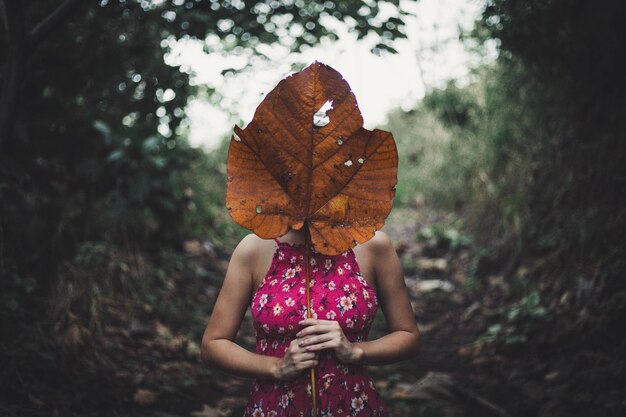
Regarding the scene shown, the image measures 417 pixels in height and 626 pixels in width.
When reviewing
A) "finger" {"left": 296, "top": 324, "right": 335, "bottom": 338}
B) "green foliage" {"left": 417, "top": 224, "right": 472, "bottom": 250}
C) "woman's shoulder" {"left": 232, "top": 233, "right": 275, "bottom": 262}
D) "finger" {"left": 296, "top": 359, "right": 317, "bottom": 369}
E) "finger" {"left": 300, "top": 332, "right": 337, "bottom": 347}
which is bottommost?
"finger" {"left": 296, "top": 359, "right": 317, "bottom": 369}

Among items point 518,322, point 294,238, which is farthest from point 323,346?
point 518,322

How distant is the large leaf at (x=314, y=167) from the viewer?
1164mm

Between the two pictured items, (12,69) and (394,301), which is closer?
(394,301)

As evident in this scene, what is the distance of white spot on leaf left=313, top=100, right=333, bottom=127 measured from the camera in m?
1.17

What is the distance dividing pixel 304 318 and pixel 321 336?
0.14 m

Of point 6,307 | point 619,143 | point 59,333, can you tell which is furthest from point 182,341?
point 619,143

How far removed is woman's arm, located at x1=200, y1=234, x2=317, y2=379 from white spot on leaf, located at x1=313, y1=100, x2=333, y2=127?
0.45 metres

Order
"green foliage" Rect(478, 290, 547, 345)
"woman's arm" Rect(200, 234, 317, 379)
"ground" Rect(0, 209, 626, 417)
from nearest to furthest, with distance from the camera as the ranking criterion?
"woman's arm" Rect(200, 234, 317, 379), "ground" Rect(0, 209, 626, 417), "green foliage" Rect(478, 290, 547, 345)

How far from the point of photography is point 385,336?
140 centimetres

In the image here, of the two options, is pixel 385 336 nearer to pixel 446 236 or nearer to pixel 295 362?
pixel 295 362

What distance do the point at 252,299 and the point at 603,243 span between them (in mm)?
2821

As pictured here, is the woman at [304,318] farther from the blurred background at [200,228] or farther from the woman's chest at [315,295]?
the blurred background at [200,228]

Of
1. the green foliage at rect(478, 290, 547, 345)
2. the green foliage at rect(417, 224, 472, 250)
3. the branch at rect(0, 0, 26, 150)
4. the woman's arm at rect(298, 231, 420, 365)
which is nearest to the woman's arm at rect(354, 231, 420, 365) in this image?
the woman's arm at rect(298, 231, 420, 365)

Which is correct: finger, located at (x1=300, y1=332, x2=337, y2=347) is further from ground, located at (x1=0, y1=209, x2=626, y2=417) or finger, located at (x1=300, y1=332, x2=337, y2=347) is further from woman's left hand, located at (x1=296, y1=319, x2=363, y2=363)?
ground, located at (x1=0, y1=209, x2=626, y2=417)
